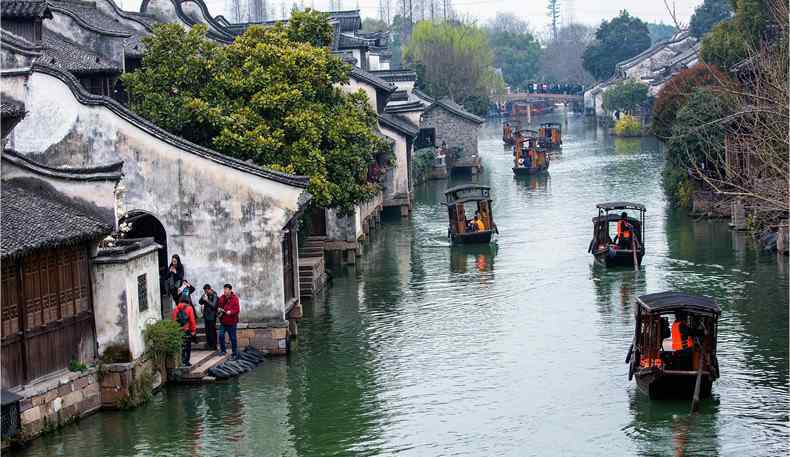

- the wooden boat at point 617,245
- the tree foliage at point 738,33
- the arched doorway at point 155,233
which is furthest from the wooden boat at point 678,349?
the tree foliage at point 738,33

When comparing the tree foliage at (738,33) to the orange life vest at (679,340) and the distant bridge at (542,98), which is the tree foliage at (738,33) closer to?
the orange life vest at (679,340)

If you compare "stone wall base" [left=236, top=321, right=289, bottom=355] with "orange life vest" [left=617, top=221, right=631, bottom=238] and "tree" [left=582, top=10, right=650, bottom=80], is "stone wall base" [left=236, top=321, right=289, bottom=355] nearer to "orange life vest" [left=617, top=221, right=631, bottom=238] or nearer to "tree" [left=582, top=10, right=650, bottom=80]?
"orange life vest" [left=617, top=221, right=631, bottom=238]

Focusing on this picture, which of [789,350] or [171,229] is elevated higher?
[171,229]

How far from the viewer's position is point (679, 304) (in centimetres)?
2917

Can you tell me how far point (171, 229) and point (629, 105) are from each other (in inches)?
3601

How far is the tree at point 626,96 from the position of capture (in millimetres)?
118562

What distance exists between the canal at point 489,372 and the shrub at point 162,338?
94 cm

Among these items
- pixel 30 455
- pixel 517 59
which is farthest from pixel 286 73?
pixel 517 59

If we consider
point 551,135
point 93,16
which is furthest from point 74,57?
point 551,135

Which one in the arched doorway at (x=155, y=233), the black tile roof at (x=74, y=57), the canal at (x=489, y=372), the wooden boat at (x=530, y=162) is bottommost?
the canal at (x=489, y=372)

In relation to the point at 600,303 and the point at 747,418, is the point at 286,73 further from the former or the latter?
the point at 747,418

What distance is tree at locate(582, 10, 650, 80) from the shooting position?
144 metres

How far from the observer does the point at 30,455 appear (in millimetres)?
25359

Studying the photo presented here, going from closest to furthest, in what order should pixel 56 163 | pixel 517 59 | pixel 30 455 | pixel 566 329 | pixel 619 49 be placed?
pixel 30 455 < pixel 56 163 < pixel 566 329 < pixel 619 49 < pixel 517 59
